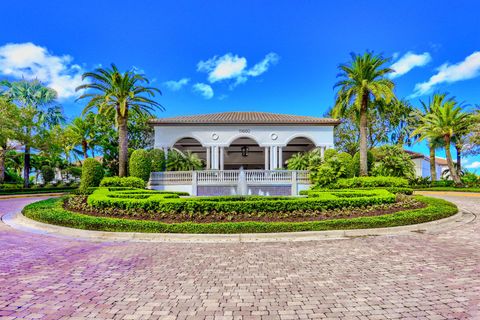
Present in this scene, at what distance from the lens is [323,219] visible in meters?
10.4

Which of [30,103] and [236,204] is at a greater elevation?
[30,103]

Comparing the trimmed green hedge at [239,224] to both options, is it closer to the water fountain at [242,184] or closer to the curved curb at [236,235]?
the curved curb at [236,235]

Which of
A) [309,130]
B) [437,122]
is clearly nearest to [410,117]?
[437,122]

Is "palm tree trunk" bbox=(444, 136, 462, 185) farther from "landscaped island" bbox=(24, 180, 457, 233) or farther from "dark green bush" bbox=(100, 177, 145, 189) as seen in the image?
"dark green bush" bbox=(100, 177, 145, 189)

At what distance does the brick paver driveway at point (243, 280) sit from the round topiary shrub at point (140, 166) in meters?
14.4

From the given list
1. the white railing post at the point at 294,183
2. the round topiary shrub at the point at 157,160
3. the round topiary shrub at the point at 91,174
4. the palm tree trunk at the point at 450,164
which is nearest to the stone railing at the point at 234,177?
the white railing post at the point at 294,183

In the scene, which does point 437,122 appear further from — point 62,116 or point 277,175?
point 62,116

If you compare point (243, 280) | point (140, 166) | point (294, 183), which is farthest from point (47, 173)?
point (243, 280)

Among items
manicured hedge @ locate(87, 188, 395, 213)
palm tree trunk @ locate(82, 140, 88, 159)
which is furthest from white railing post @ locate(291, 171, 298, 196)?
palm tree trunk @ locate(82, 140, 88, 159)

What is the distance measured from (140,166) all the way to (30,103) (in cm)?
2169

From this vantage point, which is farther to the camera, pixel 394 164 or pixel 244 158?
pixel 244 158

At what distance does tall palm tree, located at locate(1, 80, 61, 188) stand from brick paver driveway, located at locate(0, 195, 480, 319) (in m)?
26.7

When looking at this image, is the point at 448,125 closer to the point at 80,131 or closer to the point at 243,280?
the point at 243,280

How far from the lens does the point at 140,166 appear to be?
2247cm
